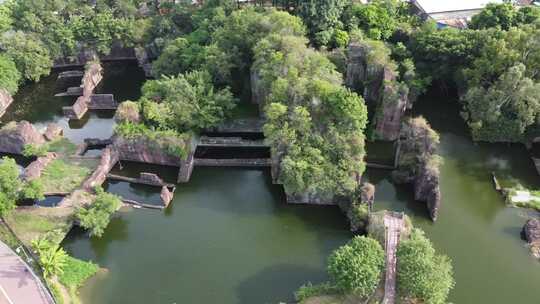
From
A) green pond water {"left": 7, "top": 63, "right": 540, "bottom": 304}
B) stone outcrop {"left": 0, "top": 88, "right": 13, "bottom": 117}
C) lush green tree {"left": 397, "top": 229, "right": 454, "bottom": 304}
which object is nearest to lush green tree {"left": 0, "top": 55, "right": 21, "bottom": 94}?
stone outcrop {"left": 0, "top": 88, "right": 13, "bottom": 117}

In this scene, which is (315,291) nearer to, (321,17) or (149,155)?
(149,155)

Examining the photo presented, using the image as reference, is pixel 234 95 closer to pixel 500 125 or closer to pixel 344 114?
pixel 344 114

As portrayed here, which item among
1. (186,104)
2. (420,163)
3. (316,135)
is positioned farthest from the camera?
(186,104)

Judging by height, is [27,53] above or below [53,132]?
above

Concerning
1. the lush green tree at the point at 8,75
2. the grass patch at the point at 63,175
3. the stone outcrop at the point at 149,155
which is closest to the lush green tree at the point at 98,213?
the grass patch at the point at 63,175

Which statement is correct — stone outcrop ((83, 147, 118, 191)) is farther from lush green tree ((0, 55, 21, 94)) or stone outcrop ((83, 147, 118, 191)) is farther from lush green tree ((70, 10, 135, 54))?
lush green tree ((70, 10, 135, 54))

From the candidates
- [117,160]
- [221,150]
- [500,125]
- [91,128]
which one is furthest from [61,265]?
[500,125]

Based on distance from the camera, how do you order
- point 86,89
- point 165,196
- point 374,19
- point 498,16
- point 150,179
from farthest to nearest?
point 86,89 < point 374,19 < point 498,16 < point 150,179 < point 165,196

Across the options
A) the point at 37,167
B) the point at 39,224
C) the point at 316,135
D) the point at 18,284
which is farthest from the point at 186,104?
the point at 18,284
